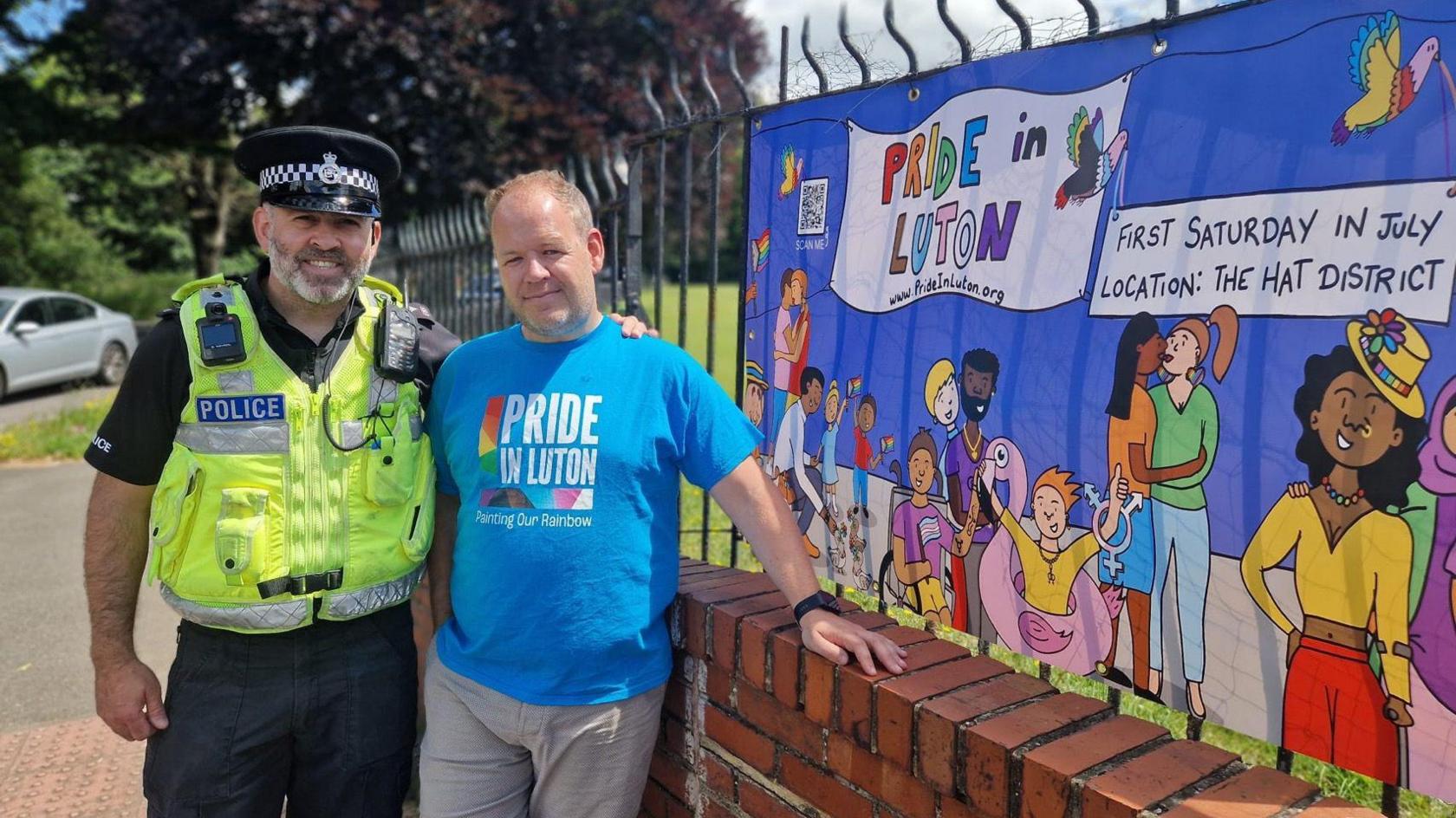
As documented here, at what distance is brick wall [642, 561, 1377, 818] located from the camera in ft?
→ 4.81

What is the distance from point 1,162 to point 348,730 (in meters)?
23.0

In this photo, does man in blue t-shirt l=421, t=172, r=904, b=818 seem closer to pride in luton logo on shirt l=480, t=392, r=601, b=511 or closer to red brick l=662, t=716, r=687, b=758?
pride in luton logo on shirt l=480, t=392, r=601, b=511

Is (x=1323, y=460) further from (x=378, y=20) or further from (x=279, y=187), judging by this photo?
(x=378, y=20)

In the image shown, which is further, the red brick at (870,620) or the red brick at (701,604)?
the red brick at (701,604)

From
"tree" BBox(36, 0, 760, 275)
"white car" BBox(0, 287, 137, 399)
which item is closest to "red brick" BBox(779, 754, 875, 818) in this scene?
"white car" BBox(0, 287, 137, 399)

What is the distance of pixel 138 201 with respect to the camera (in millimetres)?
27812

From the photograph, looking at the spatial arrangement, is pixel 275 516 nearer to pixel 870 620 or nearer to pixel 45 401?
pixel 870 620

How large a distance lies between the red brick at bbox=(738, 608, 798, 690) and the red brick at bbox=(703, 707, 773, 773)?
125mm

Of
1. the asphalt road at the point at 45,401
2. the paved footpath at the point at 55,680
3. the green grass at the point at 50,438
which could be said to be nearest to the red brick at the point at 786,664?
the paved footpath at the point at 55,680

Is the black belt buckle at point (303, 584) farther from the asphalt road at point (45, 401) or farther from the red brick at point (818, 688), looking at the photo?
the asphalt road at point (45, 401)

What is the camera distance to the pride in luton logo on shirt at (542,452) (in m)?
2.00

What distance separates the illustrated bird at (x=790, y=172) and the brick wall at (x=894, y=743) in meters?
0.97

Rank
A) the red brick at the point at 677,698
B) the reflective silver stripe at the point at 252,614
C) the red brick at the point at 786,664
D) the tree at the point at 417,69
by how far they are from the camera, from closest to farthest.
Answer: the red brick at the point at 786,664
the reflective silver stripe at the point at 252,614
the red brick at the point at 677,698
the tree at the point at 417,69

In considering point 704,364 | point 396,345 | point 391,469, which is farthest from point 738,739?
point 704,364
